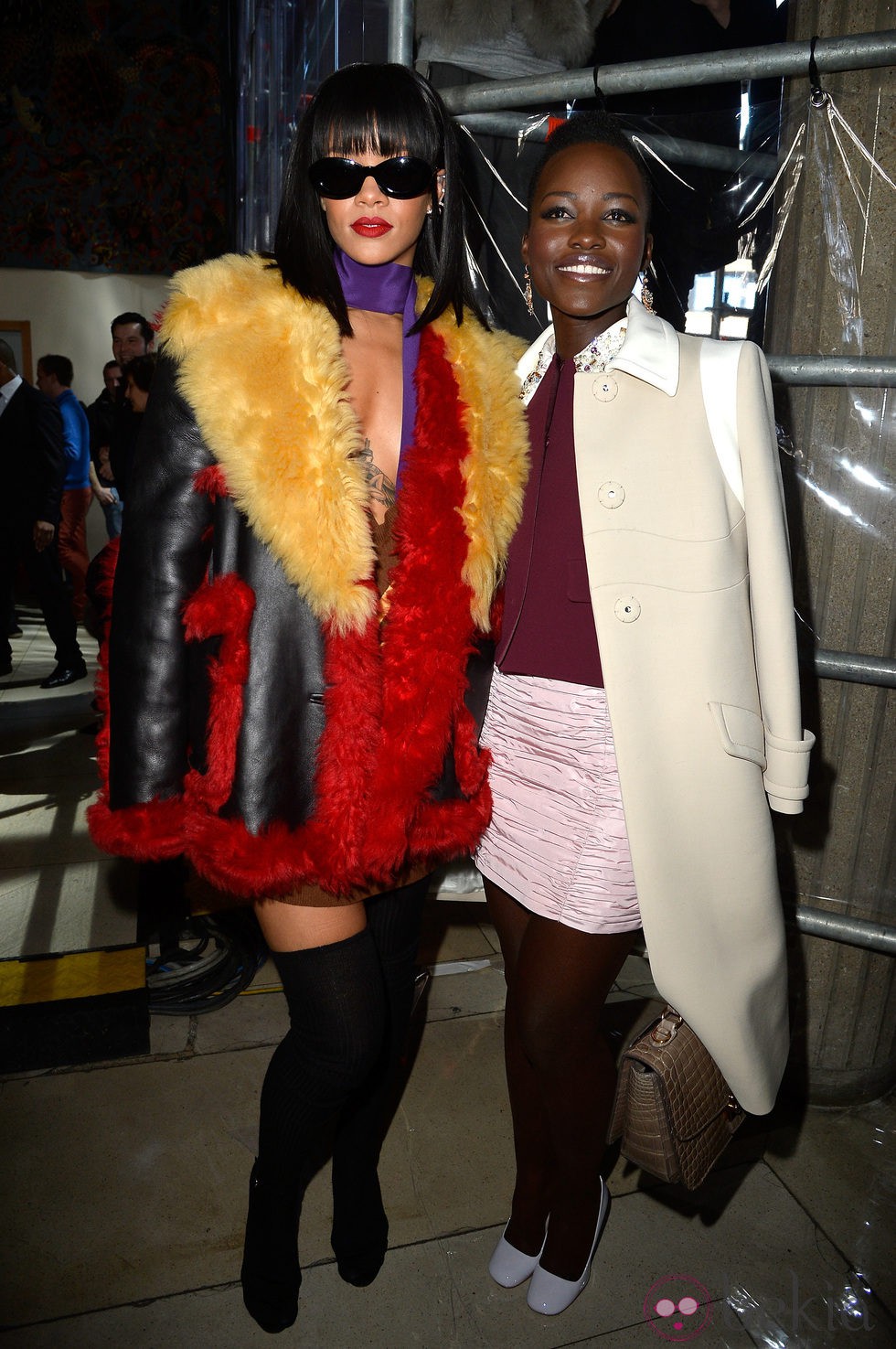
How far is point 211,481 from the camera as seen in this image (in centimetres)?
142

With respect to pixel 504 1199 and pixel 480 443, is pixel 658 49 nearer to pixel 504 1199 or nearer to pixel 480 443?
pixel 480 443

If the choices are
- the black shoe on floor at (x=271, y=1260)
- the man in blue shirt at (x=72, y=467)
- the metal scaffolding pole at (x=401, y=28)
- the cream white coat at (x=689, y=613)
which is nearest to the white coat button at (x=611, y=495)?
the cream white coat at (x=689, y=613)

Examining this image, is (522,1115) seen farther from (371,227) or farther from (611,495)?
(371,227)

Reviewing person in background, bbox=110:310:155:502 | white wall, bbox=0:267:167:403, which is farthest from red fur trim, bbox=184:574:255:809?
white wall, bbox=0:267:167:403

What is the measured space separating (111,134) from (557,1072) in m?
9.79

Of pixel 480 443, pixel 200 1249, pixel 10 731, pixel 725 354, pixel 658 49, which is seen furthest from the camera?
pixel 10 731

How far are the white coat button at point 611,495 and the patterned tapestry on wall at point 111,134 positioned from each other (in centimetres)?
906

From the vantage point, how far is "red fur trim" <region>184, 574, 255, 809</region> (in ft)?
4.68

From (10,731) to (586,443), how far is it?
448 cm

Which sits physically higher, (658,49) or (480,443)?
(658,49)

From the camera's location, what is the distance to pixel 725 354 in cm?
144

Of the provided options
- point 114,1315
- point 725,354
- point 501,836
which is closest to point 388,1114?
point 114,1315

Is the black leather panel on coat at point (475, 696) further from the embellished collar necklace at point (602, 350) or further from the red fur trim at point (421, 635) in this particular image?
the embellished collar necklace at point (602, 350)

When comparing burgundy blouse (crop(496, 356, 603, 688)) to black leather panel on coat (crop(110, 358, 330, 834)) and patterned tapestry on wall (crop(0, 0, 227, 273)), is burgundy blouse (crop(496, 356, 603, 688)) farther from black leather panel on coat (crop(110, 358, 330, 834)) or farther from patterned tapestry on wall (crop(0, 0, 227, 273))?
patterned tapestry on wall (crop(0, 0, 227, 273))
